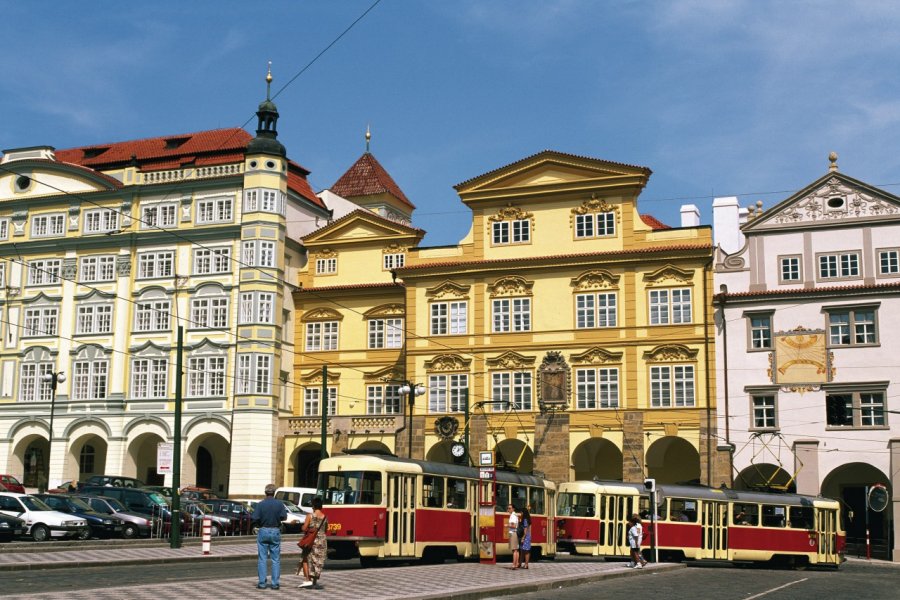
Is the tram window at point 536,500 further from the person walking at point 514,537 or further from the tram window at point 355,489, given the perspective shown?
the tram window at point 355,489

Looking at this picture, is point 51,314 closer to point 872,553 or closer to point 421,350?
point 421,350

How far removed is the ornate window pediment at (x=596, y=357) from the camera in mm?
52525

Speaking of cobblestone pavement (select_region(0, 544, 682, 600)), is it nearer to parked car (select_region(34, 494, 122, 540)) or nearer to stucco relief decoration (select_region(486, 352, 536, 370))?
parked car (select_region(34, 494, 122, 540))

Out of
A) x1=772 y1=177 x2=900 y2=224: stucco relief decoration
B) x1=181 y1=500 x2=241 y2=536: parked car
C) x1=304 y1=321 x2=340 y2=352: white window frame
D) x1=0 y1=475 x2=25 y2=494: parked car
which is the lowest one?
x1=181 y1=500 x2=241 y2=536: parked car

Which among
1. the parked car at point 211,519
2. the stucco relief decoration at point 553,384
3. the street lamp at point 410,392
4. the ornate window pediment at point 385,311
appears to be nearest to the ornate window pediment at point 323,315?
the ornate window pediment at point 385,311

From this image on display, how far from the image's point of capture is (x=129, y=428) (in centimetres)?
6088

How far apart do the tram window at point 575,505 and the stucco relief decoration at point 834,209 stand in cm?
1946

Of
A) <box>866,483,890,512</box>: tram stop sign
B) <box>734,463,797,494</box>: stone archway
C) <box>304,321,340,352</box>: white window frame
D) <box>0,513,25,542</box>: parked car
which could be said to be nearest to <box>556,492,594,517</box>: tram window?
<box>734,463,797,494</box>: stone archway

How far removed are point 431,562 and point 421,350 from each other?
25205mm

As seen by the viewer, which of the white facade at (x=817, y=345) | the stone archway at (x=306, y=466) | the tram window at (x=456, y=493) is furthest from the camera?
the stone archway at (x=306, y=466)

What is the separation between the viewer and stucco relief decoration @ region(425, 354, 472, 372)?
181 ft

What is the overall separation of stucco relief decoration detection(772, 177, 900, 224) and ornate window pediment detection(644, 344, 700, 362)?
715cm

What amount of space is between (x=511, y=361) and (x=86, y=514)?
23.0m

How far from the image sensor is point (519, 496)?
3550 centimetres
